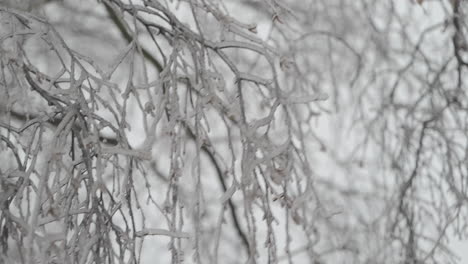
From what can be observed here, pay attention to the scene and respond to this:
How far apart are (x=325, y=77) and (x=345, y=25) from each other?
0.29 meters

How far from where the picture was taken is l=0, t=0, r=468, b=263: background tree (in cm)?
209

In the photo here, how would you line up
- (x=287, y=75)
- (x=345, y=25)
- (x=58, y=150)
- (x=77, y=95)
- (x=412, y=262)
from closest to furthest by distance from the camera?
(x=58, y=150) < (x=77, y=95) < (x=412, y=262) < (x=287, y=75) < (x=345, y=25)

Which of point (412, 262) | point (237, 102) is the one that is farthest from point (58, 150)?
point (412, 262)

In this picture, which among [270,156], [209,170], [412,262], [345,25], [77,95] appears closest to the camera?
[270,156]

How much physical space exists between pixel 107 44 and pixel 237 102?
3.22m

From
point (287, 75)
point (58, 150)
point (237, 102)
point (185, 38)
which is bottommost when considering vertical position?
point (58, 150)

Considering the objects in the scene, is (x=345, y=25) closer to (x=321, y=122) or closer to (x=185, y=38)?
(x=321, y=122)

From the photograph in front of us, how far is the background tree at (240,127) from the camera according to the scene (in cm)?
209

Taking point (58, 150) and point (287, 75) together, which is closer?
point (58, 150)

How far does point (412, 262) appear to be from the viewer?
13.0 feet

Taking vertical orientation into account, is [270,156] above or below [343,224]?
below

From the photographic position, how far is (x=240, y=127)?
2.15 m

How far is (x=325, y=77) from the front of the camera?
16.5ft

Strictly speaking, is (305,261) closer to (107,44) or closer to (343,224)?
(343,224)
